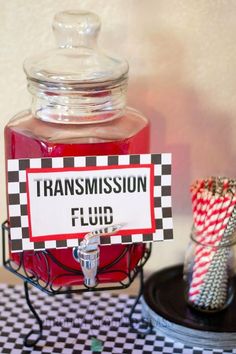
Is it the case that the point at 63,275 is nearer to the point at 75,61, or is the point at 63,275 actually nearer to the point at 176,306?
the point at 176,306

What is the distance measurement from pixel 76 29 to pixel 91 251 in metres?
0.35

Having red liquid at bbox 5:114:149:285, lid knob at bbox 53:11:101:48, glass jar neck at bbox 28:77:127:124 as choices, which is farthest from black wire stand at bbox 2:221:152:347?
lid knob at bbox 53:11:101:48

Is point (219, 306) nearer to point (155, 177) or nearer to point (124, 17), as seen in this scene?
point (155, 177)

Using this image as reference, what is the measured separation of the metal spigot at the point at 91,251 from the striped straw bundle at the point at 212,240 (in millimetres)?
166

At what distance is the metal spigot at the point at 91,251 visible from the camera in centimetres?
87

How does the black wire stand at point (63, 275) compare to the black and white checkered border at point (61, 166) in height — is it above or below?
below

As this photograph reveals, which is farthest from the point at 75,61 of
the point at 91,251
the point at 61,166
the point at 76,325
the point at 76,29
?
the point at 76,325

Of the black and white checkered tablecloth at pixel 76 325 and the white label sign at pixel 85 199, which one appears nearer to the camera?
the white label sign at pixel 85 199

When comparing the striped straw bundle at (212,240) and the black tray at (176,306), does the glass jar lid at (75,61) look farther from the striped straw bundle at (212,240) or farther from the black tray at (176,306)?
the black tray at (176,306)

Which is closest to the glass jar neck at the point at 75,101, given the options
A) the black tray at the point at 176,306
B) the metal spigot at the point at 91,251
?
the metal spigot at the point at 91,251

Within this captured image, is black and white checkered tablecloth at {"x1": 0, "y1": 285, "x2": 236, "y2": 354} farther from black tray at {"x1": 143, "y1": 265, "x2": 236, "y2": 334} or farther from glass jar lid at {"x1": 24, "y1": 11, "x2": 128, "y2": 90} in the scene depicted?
glass jar lid at {"x1": 24, "y1": 11, "x2": 128, "y2": 90}

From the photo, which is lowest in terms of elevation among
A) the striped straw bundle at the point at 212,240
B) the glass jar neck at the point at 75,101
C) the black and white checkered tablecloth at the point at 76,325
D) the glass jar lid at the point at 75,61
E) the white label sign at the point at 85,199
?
the black and white checkered tablecloth at the point at 76,325

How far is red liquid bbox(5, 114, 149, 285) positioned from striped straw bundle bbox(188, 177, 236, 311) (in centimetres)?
11

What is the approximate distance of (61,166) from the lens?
2.82ft
